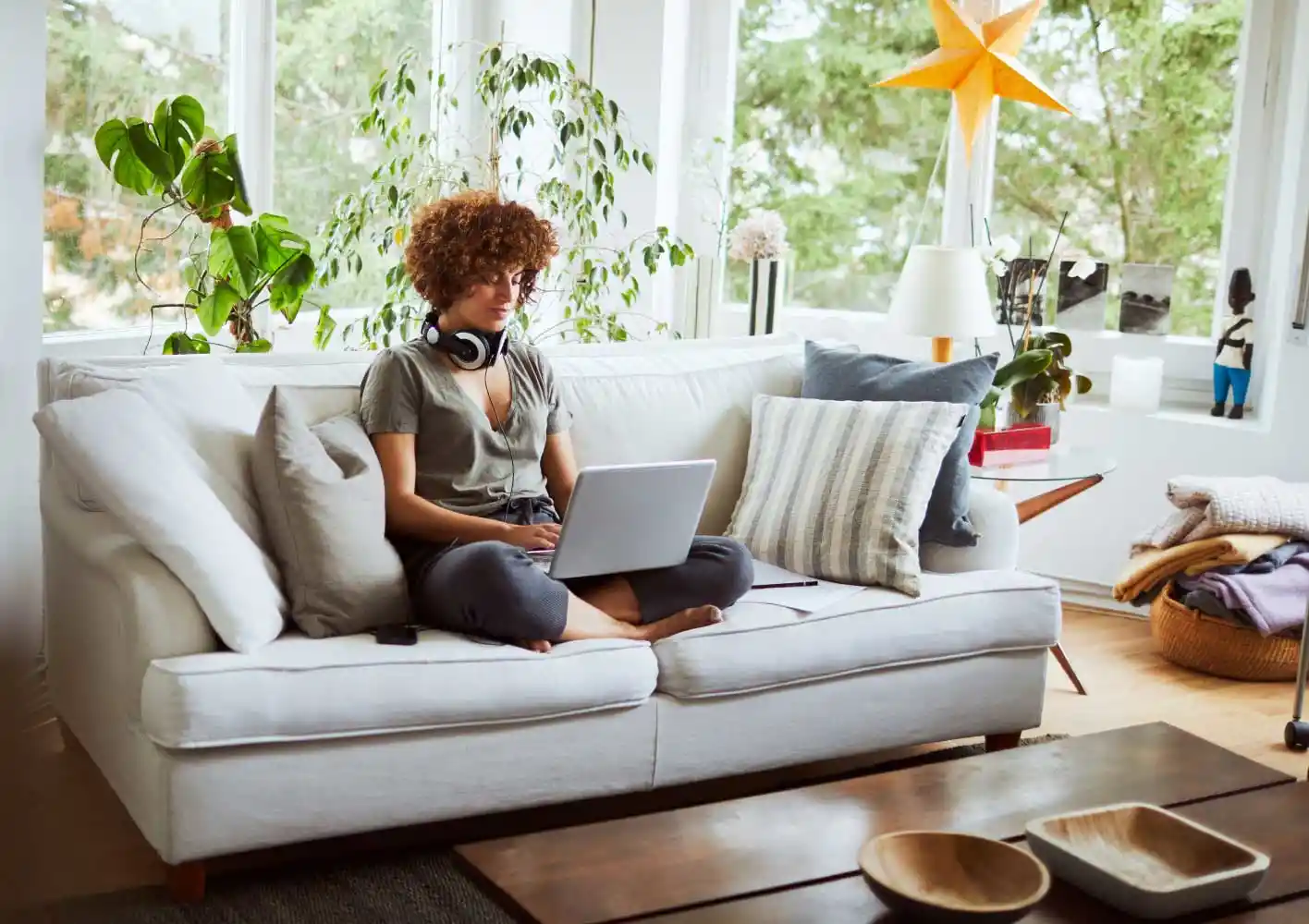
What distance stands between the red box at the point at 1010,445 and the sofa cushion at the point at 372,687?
49.0 inches

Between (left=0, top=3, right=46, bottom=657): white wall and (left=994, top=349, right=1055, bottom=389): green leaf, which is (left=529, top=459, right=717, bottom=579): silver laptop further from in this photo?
(left=994, top=349, right=1055, bottom=389): green leaf

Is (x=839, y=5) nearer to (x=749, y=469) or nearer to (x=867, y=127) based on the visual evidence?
(x=867, y=127)

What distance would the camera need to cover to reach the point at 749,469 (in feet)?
11.2

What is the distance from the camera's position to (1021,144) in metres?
4.82

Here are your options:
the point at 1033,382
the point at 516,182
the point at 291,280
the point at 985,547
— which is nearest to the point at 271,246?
the point at 291,280

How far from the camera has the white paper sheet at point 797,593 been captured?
298cm

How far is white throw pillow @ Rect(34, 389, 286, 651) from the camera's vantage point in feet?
8.05

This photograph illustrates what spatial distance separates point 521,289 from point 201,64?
1433 millimetres

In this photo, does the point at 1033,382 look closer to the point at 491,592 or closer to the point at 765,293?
the point at 765,293

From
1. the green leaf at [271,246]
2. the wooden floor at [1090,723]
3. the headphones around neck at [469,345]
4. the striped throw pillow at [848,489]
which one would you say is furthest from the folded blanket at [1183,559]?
the green leaf at [271,246]

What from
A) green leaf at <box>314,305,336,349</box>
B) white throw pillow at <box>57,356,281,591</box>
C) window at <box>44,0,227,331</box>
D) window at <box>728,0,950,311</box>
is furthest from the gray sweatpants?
window at <box>728,0,950,311</box>

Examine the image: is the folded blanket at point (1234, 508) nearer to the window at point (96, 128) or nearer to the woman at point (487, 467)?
the woman at point (487, 467)

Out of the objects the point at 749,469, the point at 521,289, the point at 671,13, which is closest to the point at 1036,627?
the point at 749,469

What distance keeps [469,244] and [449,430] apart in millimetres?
378
